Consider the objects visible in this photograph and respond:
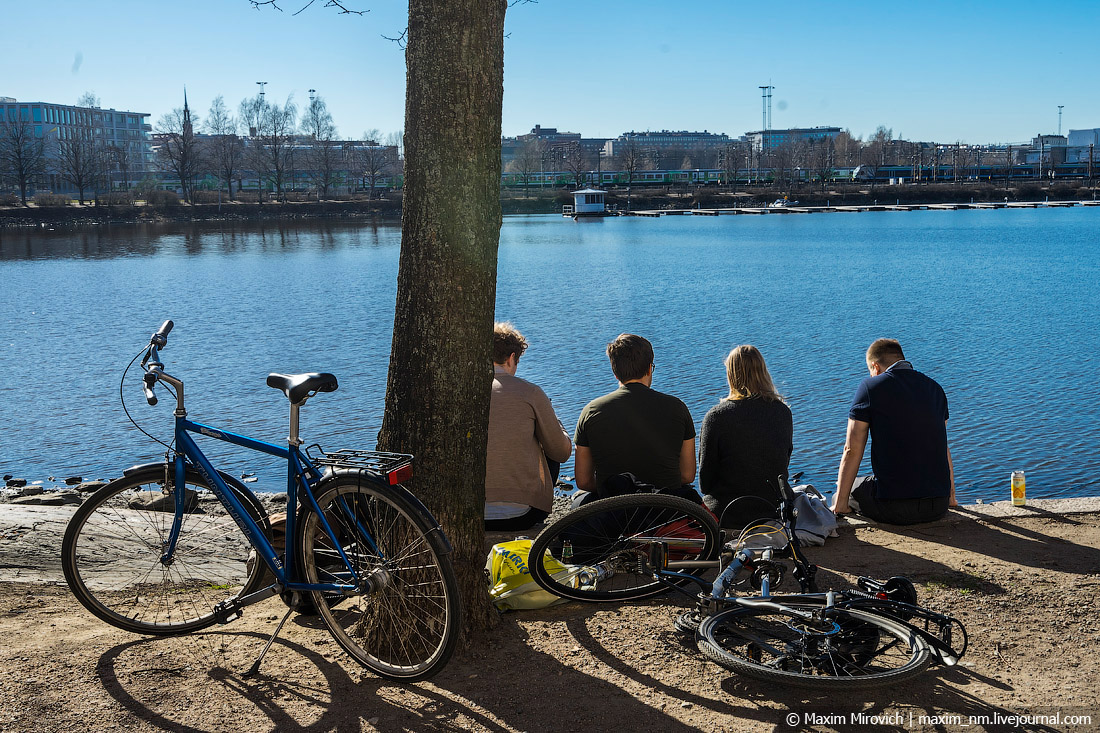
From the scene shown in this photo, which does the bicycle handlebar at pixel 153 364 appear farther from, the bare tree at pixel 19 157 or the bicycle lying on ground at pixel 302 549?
the bare tree at pixel 19 157

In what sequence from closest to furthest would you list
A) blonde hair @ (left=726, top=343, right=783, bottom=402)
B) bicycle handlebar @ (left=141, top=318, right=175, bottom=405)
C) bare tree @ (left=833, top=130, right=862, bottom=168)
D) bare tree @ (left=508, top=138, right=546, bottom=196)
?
bicycle handlebar @ (left=141, top=318, right=175, bottom=405)
blonde hair @ (left=726, top=343, right=783, bottom=402)
bare tree @ (left=508, top=138, right=546, bottom=196)
bare tree @ (left=833, top=130, right=862, bottom=168)

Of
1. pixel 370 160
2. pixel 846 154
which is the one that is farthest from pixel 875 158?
pixel 370 160

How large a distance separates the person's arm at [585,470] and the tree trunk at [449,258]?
133 centimetres

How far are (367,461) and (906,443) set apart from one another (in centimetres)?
308

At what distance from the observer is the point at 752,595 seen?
12.1ft

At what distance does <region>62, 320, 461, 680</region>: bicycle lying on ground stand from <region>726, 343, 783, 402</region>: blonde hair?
2.26 meters

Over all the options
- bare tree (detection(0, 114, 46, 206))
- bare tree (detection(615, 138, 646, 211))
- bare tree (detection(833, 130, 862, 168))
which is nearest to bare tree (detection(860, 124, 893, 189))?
bare tree (detection(833, 130, 862, 168))

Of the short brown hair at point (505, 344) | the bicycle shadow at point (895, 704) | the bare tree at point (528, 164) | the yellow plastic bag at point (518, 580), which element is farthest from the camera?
the bare tree at point (528, 164)

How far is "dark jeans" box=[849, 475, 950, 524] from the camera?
5.07 m

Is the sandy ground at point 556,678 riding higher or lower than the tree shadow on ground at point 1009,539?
higher

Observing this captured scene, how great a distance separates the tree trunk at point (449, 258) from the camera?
3479 mm

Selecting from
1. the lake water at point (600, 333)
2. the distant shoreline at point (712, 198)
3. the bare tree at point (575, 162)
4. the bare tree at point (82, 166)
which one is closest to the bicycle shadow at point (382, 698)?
the lake water at point (600, 333)

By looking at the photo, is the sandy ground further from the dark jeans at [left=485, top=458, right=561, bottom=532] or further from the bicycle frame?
the dark jeans at [left=485, top=458, right=561, bottom=532]

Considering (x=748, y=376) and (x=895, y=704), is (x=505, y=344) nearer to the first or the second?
(x=748, y=376)
